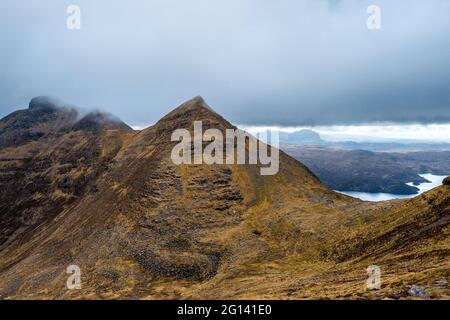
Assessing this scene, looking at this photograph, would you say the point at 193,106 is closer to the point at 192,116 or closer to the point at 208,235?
the point at 192,116

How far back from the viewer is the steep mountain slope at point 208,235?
4753 centimetres

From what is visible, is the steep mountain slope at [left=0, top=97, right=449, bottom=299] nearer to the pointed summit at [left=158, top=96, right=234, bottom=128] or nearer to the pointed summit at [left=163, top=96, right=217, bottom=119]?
the pointed summit at [left=158, top=96, right=234, bottom=128]

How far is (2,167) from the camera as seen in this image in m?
158

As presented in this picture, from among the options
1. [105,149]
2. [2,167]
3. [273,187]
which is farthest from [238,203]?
[2,167]

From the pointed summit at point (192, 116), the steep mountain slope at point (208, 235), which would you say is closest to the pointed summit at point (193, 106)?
the pointed summit at point (192, 116)

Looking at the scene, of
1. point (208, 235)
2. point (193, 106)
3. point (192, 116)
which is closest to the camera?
point (208, 235)

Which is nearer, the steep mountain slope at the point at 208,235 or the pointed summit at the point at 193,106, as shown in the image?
the steep mountain slope at the point at 208,235

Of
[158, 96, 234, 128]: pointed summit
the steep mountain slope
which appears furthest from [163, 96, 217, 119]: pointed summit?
the steep mountain slope

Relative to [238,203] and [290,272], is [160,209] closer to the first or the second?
[238,203]

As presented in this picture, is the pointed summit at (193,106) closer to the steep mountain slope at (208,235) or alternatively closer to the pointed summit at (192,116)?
the pointed summit at (192,116)

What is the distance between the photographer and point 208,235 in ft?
234

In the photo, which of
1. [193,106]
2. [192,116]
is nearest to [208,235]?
[192,116]
